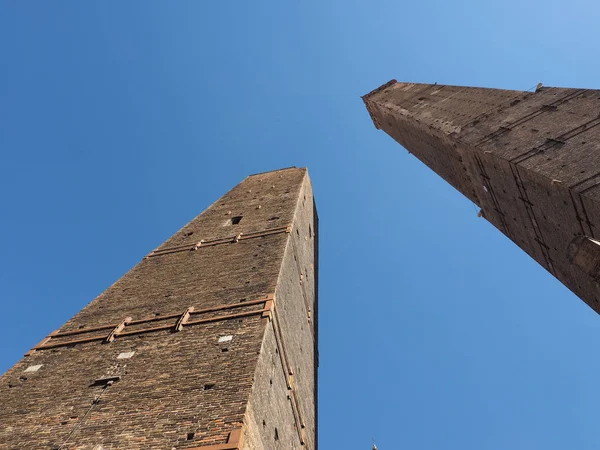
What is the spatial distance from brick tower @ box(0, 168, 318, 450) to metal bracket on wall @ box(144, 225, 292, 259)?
0.12 ft

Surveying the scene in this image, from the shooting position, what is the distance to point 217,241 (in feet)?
44.1

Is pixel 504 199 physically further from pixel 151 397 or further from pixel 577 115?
pixel 151 397

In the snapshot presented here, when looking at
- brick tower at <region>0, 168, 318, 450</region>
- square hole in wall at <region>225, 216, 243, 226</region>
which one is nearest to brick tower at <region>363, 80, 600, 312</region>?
brick tower at <region>0, 168, 318, 450</region>

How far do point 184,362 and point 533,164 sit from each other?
28.9 ft

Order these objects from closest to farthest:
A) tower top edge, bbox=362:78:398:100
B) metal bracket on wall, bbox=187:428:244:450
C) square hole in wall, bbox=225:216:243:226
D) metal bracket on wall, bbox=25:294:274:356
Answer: metal bracket on wall, bbox=187:428:244:450 → metal bracket on wall, bbox=25:294:274:356 → square hole in wall, bbox=225:216:243:226 → tower top edge, bbox=362:78:398:100

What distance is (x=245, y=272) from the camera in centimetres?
1089

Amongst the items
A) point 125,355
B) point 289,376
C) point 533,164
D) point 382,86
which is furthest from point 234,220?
point 382,86

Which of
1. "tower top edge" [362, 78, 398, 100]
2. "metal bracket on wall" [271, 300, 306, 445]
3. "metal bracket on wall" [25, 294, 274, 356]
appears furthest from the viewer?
"tower top edge" [362, 78, 398, 100]

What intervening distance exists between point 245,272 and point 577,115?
29.6 ft

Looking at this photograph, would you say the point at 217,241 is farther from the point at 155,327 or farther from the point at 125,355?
the point at 125,355

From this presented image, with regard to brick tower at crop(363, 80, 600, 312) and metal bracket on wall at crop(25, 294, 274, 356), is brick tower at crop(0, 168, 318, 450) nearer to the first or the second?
metal bracket on wall at crop(25, 294, 274, 356)

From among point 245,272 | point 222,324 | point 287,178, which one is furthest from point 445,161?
point 222,324

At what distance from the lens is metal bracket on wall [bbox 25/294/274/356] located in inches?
354

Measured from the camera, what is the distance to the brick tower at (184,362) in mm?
6594
